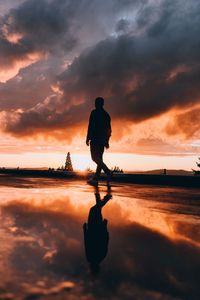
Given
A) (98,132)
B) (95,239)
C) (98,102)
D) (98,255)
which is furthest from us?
(98,102)

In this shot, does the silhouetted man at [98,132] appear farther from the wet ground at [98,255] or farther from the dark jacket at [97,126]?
the wet ground at [98,255]

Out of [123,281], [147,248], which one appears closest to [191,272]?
[123,281]

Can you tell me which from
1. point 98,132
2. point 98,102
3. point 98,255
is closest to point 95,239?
point 98,255

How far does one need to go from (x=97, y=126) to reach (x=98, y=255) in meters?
8.89

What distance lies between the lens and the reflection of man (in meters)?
2.47

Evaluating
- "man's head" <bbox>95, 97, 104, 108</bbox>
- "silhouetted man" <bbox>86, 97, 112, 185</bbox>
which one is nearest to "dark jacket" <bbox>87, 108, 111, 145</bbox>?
"silhouetted man" <bbox>86, 97, 112, 185</bbox>

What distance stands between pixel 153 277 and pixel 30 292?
0.78 metres

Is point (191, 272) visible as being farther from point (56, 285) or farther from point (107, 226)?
point (107, 226)

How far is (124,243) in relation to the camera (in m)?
3.07

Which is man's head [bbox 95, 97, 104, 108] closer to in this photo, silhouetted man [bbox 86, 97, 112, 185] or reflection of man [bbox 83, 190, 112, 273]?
silhouetted man [bbox 86, 97, 112, 185]

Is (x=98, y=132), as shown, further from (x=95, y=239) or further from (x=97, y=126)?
(x=95, y=239)

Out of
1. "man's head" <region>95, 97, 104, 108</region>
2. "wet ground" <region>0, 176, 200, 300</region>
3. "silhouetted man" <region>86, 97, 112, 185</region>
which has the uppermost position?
"man's head" <region>95, 97, 104, 108</region>

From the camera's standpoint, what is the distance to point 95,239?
10.4 ft

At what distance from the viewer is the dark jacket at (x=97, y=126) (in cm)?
1134
